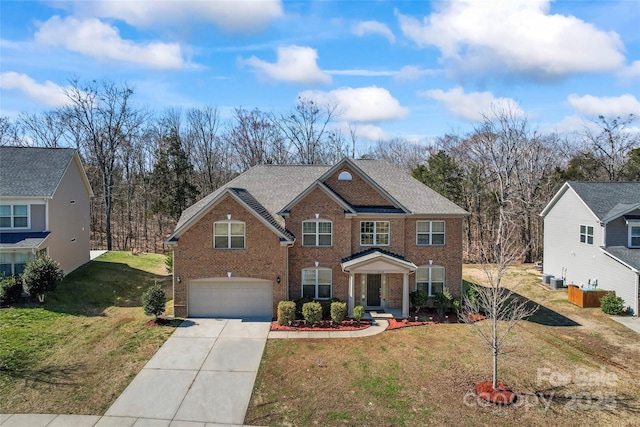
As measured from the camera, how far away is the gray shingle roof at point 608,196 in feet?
75.9

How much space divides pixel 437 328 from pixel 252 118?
115ft

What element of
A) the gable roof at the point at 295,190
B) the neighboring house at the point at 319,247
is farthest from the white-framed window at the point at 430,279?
the gable roof at the point at 295,190

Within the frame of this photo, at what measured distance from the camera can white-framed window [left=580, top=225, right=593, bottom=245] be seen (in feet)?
79.6

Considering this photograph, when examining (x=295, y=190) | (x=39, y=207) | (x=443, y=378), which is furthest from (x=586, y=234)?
(x=39, y=207)

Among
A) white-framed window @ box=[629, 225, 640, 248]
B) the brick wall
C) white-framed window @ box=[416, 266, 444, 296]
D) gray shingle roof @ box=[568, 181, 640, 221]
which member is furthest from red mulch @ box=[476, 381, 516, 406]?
white-framed window @ box=[629, 225, 640, 248]

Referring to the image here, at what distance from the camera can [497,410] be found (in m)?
11.3

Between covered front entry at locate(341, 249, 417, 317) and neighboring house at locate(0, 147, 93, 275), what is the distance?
55.0 feet

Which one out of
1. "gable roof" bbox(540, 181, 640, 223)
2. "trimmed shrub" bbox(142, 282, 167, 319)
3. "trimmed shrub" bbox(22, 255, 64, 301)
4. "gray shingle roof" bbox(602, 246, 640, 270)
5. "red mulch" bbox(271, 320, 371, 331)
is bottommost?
"red mulch" bbox(271, 320, 371, 331)

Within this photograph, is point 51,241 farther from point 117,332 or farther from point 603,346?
point 603,346

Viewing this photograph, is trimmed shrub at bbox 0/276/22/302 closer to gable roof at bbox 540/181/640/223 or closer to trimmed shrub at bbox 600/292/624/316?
trimmed shrub at bbox 600/292/624/316

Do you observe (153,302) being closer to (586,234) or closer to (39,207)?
(39,207)

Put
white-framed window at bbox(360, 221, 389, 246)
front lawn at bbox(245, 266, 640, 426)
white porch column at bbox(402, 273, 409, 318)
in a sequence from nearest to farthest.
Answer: front lawn at bbox(245, 266, 640, 426) → white porch column at bbox(402, 273, 409, 318) → white-framed window at bbox(360, 221, 389, 246)

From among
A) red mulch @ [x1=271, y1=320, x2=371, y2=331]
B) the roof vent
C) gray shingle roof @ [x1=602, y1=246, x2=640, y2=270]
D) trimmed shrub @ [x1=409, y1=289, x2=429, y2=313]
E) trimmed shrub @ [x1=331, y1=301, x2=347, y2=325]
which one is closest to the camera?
red mulch @ [x1=271, y1=320, x2=371, y2=331]

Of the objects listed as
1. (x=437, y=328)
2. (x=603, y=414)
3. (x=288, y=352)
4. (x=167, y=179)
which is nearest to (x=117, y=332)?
(x=288, y=352)
